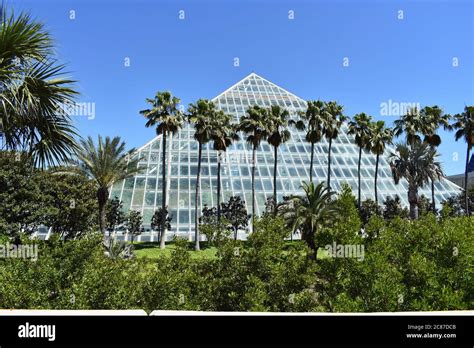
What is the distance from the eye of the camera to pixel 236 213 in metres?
45.0

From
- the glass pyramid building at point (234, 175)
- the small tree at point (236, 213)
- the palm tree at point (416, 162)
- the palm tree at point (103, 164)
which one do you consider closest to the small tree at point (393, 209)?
the glass pyramid building at point (234, 175)

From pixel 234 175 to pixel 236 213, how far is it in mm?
11212

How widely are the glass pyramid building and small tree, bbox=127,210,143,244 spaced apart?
3.76ft

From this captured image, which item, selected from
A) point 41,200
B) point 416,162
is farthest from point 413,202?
point 41,200

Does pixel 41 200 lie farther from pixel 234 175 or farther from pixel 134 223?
pixel 234 175

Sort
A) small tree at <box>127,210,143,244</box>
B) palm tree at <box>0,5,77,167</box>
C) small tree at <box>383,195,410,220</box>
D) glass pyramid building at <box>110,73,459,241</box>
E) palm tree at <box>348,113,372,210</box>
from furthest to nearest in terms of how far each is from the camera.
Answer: glass pyramid building at <box>110,73,459,241</box> < small tree at <box>383,195,410,220</box> < small tree at <box>127,210,143,244</box> < palm tree at <box>348,113,372,210</box> < palm tree at <box>0,5,77,167</box>

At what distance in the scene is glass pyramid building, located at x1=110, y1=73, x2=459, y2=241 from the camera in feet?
159

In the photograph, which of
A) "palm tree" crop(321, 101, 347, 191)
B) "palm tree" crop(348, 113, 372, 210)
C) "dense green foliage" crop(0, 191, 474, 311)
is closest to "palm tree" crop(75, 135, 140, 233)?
"dense green foliage" crop(0, 191, 474, 311)

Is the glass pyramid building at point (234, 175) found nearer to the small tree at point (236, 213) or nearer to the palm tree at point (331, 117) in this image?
the small tree at point (236, 213)

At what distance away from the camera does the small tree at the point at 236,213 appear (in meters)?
44.2

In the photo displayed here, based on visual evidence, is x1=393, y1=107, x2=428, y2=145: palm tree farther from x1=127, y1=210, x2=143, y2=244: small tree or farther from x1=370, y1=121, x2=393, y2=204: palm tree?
x1=127, y1=210, x2=143, y2=244: small tree

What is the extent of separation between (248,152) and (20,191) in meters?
37.4

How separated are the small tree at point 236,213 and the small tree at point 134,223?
407 inches
